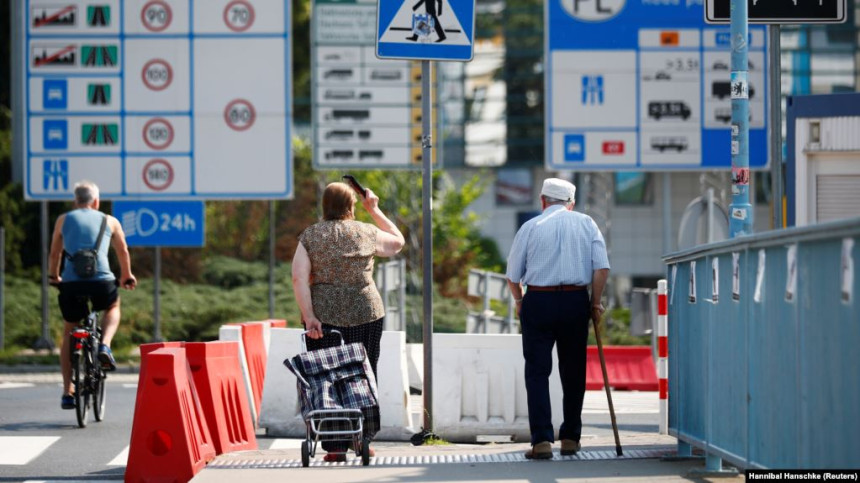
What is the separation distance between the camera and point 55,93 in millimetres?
21938

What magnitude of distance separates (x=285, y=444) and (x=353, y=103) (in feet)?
45.8

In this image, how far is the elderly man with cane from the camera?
8.91m

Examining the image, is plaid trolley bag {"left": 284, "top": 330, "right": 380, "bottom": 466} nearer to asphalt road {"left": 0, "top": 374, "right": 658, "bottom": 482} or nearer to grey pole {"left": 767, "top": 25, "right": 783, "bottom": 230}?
asphalt road {"left": 0, "top": 374, "right": 658, "bottom": 482}

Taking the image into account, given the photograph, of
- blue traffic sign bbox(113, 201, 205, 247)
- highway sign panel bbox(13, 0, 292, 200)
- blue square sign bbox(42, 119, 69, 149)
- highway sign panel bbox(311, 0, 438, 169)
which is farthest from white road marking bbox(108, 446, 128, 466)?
highway sign panel bbox(311, 0, 438, 169)

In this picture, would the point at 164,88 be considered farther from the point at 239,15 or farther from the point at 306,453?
the point at 306,453

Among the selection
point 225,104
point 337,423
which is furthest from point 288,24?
point 337,423

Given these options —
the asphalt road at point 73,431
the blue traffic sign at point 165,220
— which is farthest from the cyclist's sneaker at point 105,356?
the blue traffic sign at point 165,220

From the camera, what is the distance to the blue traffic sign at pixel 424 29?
10.5 m

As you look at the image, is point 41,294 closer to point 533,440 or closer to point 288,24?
point 288,24

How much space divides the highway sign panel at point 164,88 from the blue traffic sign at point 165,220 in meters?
0.14

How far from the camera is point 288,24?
22.0 m

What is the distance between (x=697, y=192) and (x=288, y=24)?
38.5 m

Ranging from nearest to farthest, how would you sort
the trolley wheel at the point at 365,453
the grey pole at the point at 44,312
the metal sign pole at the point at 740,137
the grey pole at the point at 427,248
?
the trolley wheel at the point at 365,453
the grey pole at the point at 427,248
the metal sign pole at the point at 740,137
the grey pole at the point at 44,312

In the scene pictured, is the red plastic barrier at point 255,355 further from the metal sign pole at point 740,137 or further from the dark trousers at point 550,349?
the metal sign pole at point 740,137
